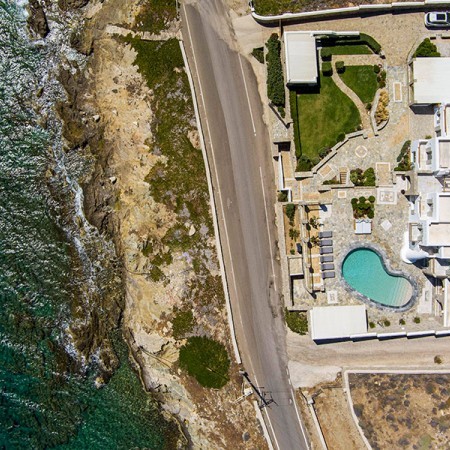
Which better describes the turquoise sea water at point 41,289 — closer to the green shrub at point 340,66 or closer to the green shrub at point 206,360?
the green shrub at point 206,360

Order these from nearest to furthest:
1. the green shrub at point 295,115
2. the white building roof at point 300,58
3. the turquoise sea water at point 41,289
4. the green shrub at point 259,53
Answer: the white building roof at point 300,58, the green shrub at point 295,115, the green shrub at point 259,53, the turquoise sea water at point 41,289

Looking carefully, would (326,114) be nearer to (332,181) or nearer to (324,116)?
(324,116)

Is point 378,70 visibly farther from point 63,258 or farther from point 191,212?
point 63,258

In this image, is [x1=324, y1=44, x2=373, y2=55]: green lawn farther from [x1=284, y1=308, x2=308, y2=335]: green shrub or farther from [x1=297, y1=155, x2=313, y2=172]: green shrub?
[x1=284, y1=308, x2=308, y2=335]: green shrub

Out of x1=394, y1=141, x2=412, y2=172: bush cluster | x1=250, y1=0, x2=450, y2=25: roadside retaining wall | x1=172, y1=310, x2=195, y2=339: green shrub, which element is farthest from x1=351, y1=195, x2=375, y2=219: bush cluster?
x1=172, y1=310, x2=195, y2=339: green shrub

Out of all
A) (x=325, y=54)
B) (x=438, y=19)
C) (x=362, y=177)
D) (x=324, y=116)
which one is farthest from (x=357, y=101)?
(x=438, y=19)

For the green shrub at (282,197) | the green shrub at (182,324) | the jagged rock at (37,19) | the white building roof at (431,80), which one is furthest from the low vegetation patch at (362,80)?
the jagged rock at (37,19)

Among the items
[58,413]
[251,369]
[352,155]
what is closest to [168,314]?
[251,369]

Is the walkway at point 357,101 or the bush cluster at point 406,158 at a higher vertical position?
the walkway at point 357,101
